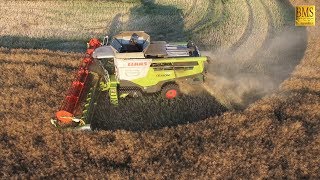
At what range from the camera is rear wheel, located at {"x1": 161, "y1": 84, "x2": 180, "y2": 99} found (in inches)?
428

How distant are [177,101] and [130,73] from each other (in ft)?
5.36

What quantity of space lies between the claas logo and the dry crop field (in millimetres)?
372

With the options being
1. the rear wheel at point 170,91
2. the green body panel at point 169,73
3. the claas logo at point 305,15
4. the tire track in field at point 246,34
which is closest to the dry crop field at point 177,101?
the tire track in field at point 246,34

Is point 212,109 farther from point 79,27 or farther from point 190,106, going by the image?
point 79,27

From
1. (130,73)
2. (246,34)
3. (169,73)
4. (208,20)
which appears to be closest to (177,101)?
(169,73)

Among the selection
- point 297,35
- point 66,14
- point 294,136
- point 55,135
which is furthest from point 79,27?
point 294,136

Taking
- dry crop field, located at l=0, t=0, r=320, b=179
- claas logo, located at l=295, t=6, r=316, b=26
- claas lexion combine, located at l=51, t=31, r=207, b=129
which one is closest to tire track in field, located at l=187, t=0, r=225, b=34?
dry crop field, located at l=0, t=0, r=320, b=179

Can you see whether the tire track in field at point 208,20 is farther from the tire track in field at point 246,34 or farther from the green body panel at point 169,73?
the green body panel at point 169,73

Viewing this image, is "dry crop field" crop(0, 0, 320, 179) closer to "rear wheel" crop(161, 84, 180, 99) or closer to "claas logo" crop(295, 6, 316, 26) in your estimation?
"rear wheel" crop(161, 84, 180, 99)

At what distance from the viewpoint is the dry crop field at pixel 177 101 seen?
28.3 ft

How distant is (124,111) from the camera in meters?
10.8

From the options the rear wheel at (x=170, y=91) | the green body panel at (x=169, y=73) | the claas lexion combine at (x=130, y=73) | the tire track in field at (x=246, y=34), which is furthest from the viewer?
the tire track in field at (x=246, y=34)

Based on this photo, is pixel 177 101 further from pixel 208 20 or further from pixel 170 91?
pixel 208 20

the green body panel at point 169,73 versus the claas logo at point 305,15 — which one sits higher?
the claas logo at point 305,15
